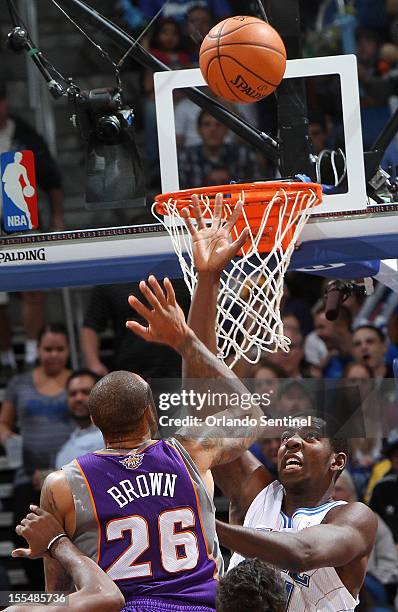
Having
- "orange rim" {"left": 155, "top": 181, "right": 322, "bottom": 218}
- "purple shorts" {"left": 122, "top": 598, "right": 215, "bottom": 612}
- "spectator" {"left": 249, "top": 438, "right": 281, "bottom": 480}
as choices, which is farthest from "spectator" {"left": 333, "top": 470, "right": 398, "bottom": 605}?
"purple shorts" {"left": 122, "top": 598, "right": 215, "bottom": 612}

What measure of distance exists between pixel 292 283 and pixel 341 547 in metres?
→ 4.36

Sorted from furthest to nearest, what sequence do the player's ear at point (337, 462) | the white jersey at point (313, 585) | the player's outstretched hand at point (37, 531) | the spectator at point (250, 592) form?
the player's ear at point (337, 462), the white jersey at point (313, 585), the player's outstretched hand at point (37, 531), the spectator at point (250, 592)

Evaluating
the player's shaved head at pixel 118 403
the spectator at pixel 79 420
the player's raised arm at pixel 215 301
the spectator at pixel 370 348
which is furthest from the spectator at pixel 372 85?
the player's shaved head at pixel 118 403

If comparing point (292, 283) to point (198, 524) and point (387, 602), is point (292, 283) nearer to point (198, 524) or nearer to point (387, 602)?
point (387, 602)

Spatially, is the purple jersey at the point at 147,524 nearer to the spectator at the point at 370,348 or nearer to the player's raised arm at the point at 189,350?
the player's raised arm at the point at 189,350

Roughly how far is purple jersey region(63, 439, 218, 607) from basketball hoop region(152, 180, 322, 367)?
108cm

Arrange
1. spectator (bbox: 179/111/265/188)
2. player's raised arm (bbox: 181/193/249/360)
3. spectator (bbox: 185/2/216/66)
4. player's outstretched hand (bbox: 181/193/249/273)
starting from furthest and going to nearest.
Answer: spectator (bbox: 185/2/216/66) → spectator (bbox: 179/111/265/188) → player's outstretched hand (bbox: 181/193/249/273) → player's raised arm (bbox: 181/193/249/360)

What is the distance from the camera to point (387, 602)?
262 inches

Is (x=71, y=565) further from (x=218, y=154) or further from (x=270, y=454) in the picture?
(x=218, y=154)

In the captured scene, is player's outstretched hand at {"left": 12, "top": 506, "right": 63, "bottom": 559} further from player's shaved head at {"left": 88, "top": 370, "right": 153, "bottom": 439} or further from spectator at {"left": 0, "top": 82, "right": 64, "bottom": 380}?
spectator at {"left": 0, "top": 82, "right": 64, "bottom": 380}

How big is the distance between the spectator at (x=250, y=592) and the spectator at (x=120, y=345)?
3303mm

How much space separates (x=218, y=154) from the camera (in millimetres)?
7922

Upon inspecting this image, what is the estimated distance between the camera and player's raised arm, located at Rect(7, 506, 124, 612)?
11.0 ft

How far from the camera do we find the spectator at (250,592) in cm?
306
